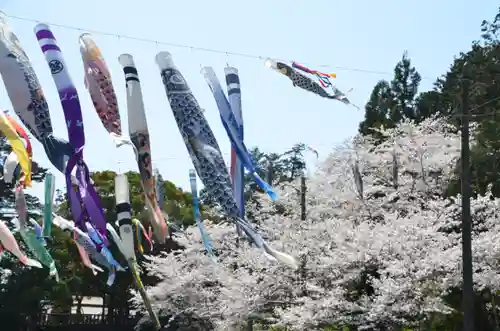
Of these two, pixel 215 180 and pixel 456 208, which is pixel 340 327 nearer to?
pixel 456 208

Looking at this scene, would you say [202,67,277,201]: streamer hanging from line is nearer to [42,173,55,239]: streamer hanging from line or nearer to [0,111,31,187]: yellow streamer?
[0,111,31,187]: yellow streamer

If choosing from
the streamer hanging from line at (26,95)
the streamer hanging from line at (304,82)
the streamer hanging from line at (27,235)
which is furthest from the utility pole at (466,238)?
the streamer hanging from line at (26,95)

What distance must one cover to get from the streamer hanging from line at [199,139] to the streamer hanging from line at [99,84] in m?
1.04

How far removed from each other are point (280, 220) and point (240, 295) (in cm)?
389

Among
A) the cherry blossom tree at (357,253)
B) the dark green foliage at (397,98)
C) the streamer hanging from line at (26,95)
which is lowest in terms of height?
the cherry blossom tree at (357,253)

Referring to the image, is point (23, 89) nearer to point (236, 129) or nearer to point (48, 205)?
point (48, 205)

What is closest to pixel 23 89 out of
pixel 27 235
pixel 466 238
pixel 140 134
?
pixel 140 134

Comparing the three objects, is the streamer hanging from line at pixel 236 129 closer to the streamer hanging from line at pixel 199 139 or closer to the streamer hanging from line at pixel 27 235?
the streamer hanging from line at pixel 199 139

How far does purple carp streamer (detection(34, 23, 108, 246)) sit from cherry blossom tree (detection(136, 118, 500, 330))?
27.2 ft

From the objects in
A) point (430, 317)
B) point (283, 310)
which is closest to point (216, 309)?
point (283, 310)

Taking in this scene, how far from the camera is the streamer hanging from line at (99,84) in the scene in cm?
1062

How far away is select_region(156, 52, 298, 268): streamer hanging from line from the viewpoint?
9.86 metres

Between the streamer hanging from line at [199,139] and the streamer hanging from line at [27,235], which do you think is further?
the streamer hanging from line at [27,235]

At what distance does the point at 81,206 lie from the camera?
404 inches
